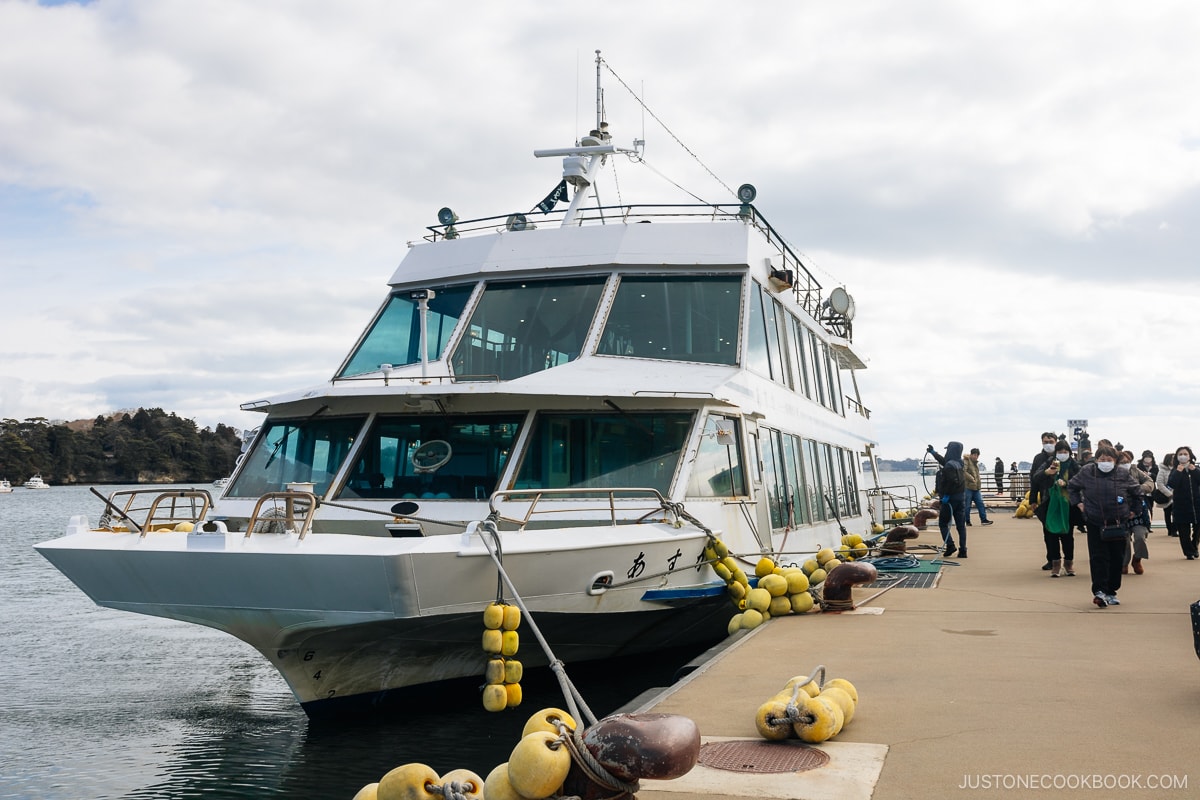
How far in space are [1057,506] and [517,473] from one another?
7.15m

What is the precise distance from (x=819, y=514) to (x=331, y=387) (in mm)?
7524

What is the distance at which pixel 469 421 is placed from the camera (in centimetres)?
1052

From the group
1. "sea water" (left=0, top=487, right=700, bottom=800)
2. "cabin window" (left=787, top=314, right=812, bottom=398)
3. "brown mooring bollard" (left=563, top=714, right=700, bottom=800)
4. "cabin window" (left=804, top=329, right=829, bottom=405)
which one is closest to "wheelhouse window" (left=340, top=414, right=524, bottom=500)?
"sea water" (left=0, top=487, right=700, bottom=800)

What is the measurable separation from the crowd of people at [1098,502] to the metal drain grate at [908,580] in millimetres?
1555

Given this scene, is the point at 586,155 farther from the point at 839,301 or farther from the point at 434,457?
the point at 839,301

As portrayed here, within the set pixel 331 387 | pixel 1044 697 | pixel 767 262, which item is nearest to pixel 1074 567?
pixel 767 262

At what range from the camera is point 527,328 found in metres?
12.6

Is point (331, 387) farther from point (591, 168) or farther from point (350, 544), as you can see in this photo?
point (591, 168)

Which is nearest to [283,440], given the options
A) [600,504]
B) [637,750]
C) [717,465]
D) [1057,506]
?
[600,504]

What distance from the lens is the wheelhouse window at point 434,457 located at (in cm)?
1029

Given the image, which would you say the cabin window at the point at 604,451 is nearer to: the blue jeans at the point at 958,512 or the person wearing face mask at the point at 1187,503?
the blue jeans at the point at 958,512

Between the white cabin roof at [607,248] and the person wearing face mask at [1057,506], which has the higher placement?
the white cabin roof at [607,248]

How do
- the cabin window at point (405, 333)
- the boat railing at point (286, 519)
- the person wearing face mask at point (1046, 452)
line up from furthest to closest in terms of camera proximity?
1. the person wearing face mask at point (1046, 452)
2. the cabin window at point (405, 333)
3. the boat railing at point (286, 519)

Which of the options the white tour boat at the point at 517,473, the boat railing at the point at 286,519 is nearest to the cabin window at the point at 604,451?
the white tour boat at the point at 517,473
